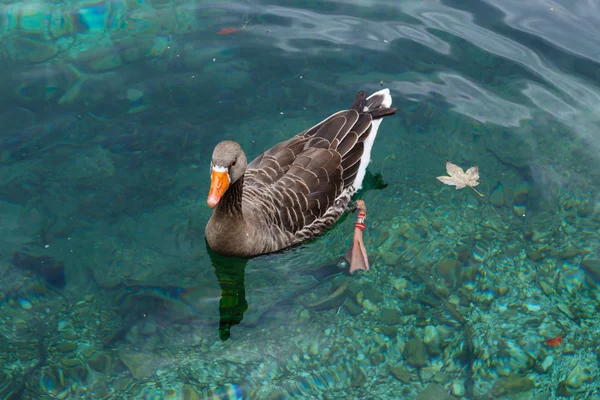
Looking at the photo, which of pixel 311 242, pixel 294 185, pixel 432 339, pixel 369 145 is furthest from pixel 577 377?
pixel 369 145

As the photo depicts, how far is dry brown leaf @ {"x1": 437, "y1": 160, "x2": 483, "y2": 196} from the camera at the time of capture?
7.95 metres

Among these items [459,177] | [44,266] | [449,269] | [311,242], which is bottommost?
[44,266]

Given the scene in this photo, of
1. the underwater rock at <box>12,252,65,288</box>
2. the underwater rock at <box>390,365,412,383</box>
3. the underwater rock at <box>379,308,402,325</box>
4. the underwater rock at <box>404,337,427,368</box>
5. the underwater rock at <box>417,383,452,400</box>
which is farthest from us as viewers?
the underwater rock at <box>12,252,65,288</box>

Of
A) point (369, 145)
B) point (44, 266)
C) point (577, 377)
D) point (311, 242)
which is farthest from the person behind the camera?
point (369, 145)

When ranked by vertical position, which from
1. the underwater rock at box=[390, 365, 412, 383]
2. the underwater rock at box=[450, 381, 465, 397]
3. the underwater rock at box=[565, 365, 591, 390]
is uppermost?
the underwater rock at box=[565, 365, 591, 390]

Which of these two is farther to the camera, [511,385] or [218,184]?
[511,385]

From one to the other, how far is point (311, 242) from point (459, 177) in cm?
226

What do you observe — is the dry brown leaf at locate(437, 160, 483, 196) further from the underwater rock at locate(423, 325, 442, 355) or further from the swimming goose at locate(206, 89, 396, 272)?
the underwater rock at locate(423, 325, 442, 355)

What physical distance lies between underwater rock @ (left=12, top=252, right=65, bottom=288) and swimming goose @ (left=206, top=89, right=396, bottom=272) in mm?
1662

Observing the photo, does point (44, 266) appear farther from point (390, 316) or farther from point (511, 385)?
point (511, 385)

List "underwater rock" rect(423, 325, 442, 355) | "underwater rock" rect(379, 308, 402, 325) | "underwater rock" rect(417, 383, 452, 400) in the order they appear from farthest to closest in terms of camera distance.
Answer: "underwater rock" rect(379, 308, 402, 325)
"underwater rock" rect(423, 325, 442, 355)
"underwater rock" rect(417, 383, 452, 400)

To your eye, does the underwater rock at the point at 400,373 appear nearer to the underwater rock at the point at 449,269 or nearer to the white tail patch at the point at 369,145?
the underwater rock at the point at 449,269

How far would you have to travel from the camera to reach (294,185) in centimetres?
709

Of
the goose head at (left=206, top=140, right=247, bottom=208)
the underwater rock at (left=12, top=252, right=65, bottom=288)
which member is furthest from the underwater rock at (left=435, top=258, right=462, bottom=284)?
the underwater rock at (left=12, top=252, right=65, bottom=288)
